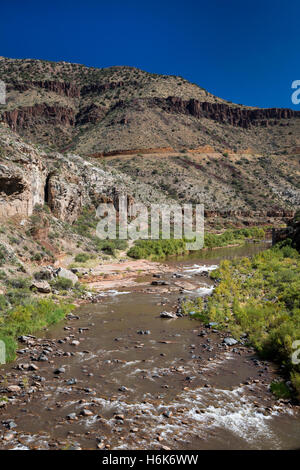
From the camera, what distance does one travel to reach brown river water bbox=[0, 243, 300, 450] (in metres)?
5.76

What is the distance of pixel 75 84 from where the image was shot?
96812mm

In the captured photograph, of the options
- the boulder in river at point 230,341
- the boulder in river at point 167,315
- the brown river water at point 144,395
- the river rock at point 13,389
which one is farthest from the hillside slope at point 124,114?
the river rock at point 13,389

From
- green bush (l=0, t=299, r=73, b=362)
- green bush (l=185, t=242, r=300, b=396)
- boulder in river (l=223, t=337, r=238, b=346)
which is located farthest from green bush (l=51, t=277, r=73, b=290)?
boulder in river (l=223, t=337, r=238, b=346)

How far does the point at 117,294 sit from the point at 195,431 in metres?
11.5

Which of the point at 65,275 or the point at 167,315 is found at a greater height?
the point at 65,275

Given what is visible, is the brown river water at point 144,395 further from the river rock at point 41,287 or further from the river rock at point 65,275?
the river rock at point 65,275

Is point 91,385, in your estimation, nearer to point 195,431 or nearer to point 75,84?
point 195,431

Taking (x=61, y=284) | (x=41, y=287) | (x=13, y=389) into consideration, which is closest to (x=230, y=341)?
(x=13, y=389)

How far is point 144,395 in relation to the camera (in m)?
7.19

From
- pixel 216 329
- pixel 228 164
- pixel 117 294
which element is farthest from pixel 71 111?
pixel 216 329

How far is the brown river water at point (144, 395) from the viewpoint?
5.76 metres

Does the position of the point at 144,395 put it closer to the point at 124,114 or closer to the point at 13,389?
the point at 13,389

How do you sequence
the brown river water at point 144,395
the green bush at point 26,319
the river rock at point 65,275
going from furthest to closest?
the river rock at point 65,275 < the green bush at point 26,319 < the brown river water at point 144,395
